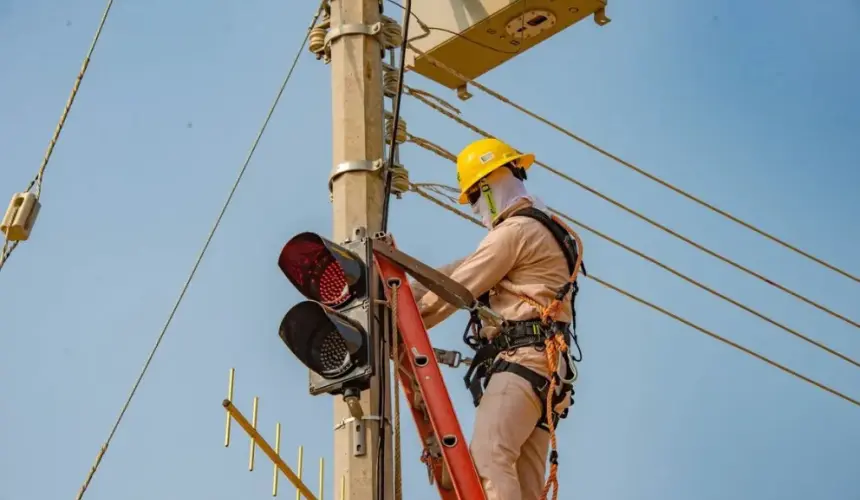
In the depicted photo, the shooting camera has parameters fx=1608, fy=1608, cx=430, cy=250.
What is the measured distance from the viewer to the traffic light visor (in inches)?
270

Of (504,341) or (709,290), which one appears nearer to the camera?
(504,341)

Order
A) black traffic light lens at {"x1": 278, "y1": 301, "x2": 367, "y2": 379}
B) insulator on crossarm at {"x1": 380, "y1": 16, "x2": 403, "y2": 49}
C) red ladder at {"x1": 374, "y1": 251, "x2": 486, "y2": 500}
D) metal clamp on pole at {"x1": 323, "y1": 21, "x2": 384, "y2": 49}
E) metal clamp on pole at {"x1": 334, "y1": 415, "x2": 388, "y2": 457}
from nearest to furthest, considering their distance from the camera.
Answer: black traffic light lens at {"x1": 278, "y1": 301, "x2": 367, "y2": 379} < red ladder at {"x1": 374, "y1": 251, "x2": 486, "y2": 500} < metal clamp on pole at {"x1": 334, "y1": 415, "x2": 388, "y2": 457} < metal clamp on pole at {"x1": 323, "y1": 21, "x2": 384, "y2": 49} < insulator on crossarm at {"x1": 380, "y1": 16, "x2": 403, "y2": 49}

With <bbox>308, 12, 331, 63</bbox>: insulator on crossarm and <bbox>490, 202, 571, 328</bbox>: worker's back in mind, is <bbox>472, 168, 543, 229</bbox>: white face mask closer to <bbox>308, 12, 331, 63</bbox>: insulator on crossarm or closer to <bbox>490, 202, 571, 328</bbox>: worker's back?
<bbox>490, 202, 571, 328</bbox>: worker's back

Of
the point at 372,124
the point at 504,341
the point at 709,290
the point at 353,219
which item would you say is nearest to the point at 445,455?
the point at 504,341

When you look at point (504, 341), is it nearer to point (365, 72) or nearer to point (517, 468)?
point (517, 468)

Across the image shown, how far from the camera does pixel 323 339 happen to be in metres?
6.74

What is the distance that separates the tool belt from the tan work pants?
28mm

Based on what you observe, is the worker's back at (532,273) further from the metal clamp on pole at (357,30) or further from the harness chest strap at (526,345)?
the metal clamp on pole at (357,30)

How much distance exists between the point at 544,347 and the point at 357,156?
1345mm

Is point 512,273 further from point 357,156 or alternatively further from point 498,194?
point 357,156

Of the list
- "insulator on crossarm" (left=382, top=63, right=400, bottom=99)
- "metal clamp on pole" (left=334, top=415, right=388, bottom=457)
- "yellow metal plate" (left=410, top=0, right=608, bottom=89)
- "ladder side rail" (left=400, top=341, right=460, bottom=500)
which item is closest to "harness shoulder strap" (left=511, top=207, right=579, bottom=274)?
"ladder side rail" (left=400, top=341, right=460, bottom=500)

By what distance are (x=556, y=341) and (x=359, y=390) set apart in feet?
3.23

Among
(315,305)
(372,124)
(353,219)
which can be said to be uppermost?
(372,124)

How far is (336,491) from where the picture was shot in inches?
274
